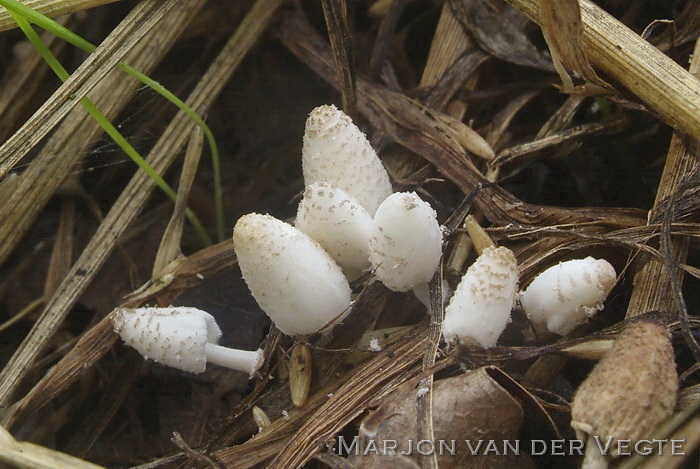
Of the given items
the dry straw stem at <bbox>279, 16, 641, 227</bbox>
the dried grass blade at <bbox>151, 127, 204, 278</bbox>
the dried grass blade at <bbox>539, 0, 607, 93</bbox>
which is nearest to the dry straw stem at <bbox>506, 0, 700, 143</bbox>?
the dried grass blade at <bbox>539, 0, 607, 93</bbox>

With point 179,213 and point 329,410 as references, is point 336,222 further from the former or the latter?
point 179,213

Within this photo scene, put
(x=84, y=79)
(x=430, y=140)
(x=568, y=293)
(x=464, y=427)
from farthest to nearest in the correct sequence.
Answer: (x=430, y=140), (x=84, y=79), (x=568, y=293), (x=464, y=427)

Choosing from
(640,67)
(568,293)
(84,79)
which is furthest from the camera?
(84,79)

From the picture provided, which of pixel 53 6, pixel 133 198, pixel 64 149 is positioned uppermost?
pixel 53 6

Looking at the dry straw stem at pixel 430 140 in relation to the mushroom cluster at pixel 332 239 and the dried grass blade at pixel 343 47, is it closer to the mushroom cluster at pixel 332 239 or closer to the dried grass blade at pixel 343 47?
the dried grass blade at pixel 343 47

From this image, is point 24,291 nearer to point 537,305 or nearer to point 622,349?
point 537,305

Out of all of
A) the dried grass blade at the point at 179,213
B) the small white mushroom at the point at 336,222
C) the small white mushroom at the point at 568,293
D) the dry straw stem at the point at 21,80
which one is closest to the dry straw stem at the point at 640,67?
the small white mushroom at the point at 568,293

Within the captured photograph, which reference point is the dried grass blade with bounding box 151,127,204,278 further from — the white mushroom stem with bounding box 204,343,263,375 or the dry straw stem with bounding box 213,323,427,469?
the dry straw stem with bounding box 213,323,427,469

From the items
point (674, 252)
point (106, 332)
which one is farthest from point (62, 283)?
point (674, 252)
